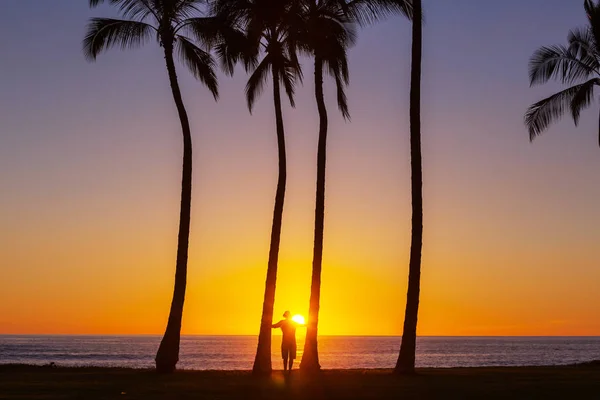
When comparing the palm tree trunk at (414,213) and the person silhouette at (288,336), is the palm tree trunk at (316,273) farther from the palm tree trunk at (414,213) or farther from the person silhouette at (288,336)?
the palm tree trunk at (414,213)

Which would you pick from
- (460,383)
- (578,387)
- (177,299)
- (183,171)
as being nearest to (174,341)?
(177,299)

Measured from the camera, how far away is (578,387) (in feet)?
78.3

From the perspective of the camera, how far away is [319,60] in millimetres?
33219

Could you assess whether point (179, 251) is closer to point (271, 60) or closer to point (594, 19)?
point (271, 60)

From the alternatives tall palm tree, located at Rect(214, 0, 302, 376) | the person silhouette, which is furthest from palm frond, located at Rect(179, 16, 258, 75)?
the person silhouette

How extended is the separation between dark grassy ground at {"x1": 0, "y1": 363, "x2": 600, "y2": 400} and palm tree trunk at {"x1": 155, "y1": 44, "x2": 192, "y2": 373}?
744mm

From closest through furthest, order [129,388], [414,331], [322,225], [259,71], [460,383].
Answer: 1. [129,388]
2. [460,383]
3. [414,331]
4. [322,225]
5. [259,71]

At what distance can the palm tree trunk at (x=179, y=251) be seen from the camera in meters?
30.2

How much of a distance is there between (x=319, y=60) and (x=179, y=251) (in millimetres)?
8114

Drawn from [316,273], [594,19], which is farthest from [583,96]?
[316,273]

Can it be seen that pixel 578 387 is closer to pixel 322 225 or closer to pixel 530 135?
pixel 322 225

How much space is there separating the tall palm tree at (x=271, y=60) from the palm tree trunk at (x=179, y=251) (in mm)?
2579

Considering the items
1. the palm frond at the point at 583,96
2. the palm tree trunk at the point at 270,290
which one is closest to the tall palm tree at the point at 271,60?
the palm tree trunk at the point at 270,290

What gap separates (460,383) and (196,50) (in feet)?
47.9
